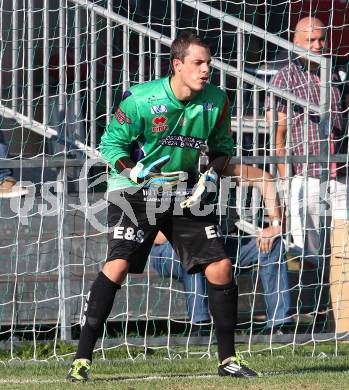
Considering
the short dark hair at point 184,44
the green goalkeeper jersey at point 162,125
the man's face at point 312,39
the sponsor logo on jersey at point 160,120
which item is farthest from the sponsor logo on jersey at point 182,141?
the man's face at point 312,39

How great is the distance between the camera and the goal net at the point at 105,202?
8.92 metres

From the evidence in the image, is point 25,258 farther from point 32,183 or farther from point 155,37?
point 155,37

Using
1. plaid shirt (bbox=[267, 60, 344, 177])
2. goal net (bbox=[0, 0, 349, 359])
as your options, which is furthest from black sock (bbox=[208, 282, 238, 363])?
plaid shirt (bbox=[267, 60, 344, 177])

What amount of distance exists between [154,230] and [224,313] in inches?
27.0

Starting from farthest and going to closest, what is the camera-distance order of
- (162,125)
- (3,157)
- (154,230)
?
(3,157), (154,230), (162,125)

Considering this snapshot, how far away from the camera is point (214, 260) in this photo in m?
6.95

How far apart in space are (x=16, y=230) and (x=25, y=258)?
243 mm

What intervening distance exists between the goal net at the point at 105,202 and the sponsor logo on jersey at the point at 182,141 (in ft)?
6.40

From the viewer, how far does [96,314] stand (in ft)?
22.5

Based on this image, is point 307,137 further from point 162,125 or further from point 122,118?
point 122,118

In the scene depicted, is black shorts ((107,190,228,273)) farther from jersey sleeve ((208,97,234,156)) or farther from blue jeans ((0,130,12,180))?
blue jeans ((0,130,12,180))

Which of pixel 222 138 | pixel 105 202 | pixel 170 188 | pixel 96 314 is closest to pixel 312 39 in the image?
pixel 105 202

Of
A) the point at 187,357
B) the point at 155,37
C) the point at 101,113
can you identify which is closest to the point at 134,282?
the point at 187,357

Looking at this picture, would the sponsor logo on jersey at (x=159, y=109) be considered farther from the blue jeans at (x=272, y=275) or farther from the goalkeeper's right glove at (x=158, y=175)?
the blue jeans at (x=272, y=275)
